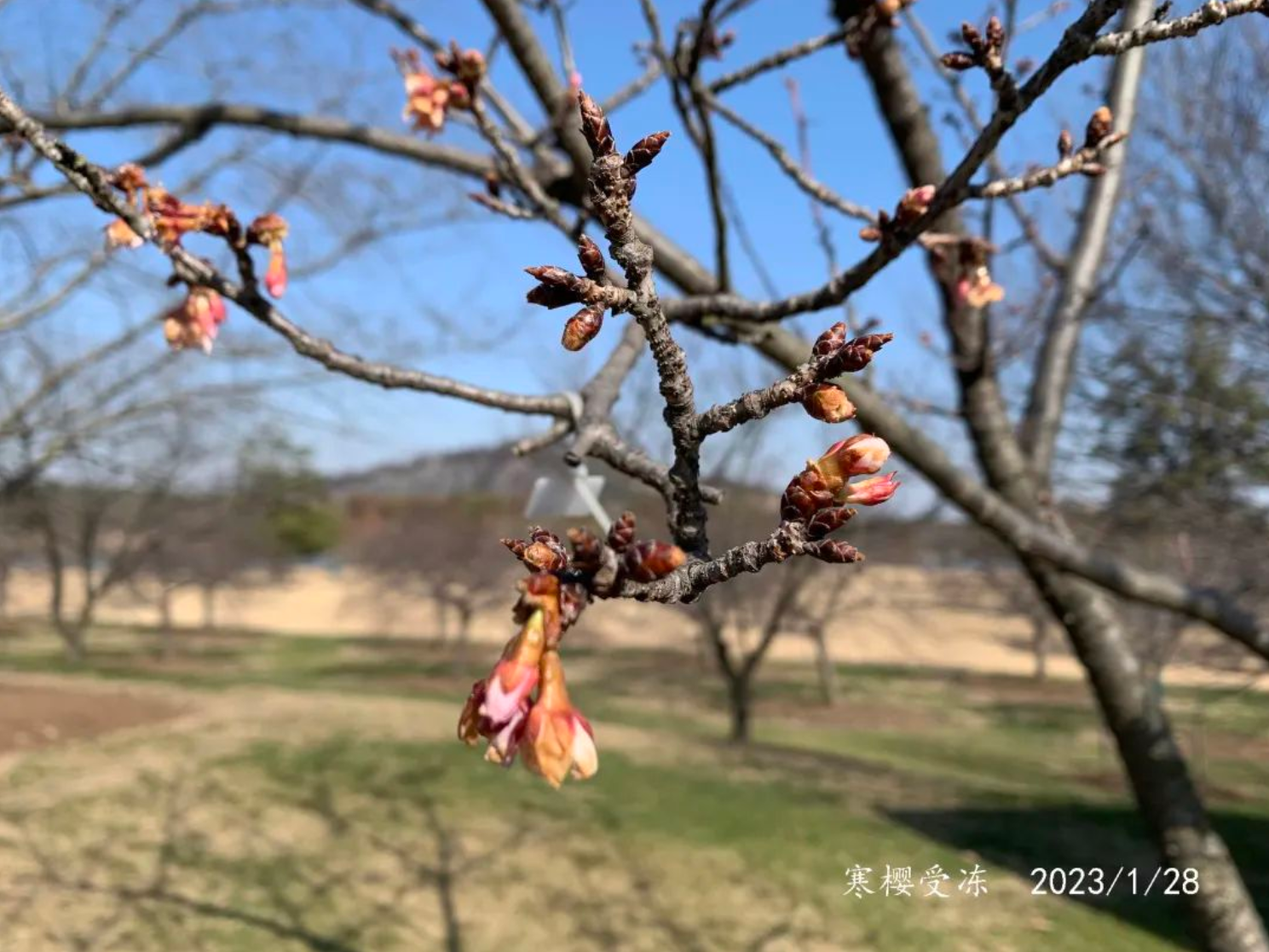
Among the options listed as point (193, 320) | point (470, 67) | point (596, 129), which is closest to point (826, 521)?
point (596, 129)

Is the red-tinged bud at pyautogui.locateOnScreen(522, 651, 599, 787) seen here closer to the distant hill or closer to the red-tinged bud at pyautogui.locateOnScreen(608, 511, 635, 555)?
the red-tinged bud at pyautogui.locateOnScreen(608, 511, 635, 555)

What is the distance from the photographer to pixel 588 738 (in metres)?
0.73

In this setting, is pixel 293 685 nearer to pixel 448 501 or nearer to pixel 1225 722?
pixel 448 501

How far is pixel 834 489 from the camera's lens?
2.40 ft

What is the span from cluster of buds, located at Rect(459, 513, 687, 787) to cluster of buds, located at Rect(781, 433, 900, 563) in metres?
0.12

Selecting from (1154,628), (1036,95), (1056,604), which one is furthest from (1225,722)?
(1036,95)

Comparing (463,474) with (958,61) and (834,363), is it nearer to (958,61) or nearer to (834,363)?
(958,61)

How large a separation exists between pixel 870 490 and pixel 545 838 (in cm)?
679

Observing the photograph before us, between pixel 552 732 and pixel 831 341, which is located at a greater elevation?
pixel 831 341

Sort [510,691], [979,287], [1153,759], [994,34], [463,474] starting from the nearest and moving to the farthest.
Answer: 1. [510,691]
2. [994,34]
3. [979,287]
4. [1153,759]
5. [463,474]

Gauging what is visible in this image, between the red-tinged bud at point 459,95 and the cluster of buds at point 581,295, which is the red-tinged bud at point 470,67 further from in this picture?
the cluster of buds at point 581,295

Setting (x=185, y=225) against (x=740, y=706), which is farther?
(x=740, y=706)

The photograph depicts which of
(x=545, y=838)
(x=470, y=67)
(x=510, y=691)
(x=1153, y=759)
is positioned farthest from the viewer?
(x=545, y=838)

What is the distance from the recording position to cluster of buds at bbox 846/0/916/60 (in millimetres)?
1849
